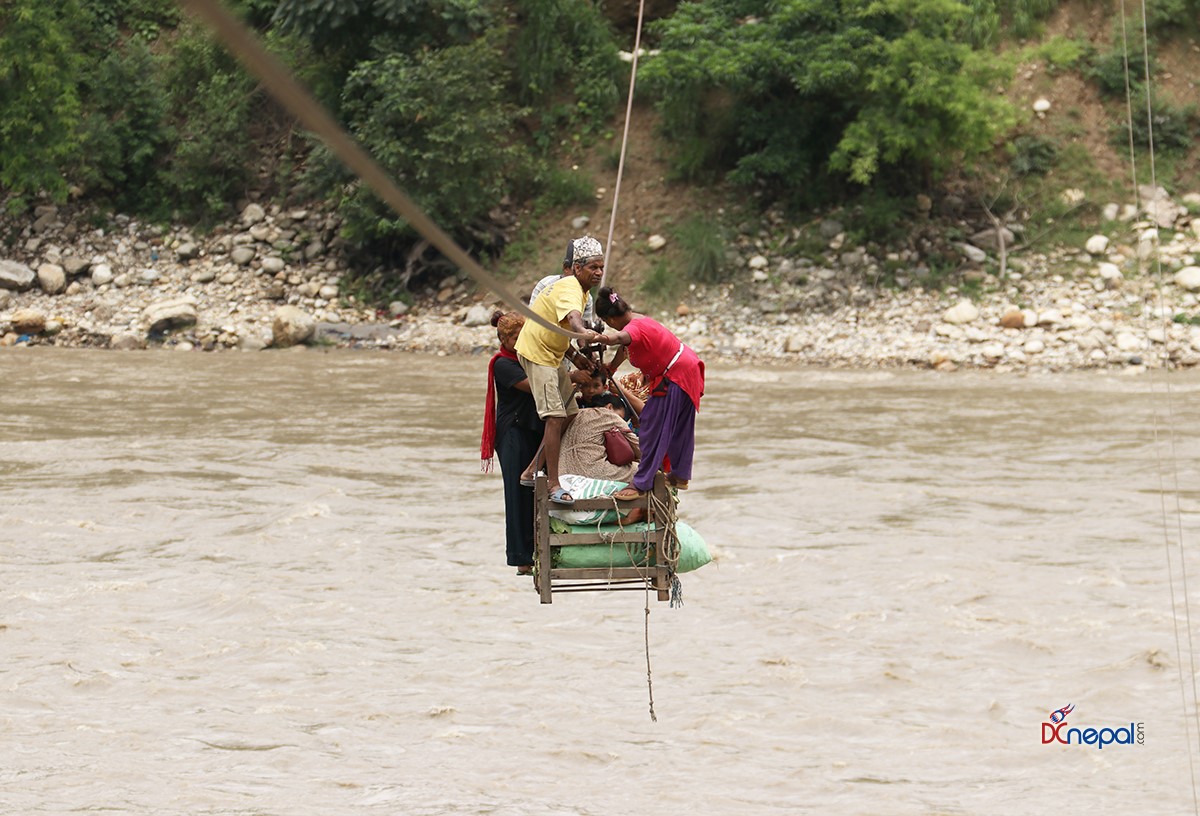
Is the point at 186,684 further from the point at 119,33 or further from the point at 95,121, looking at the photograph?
the point at 119,33

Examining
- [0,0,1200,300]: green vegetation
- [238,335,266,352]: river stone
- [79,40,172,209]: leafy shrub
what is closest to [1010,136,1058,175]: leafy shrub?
[0,0,1200,300]: green vegetation

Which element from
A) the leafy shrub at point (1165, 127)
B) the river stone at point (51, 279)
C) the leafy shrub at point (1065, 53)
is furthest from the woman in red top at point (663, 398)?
the river stone at point (51, 279)

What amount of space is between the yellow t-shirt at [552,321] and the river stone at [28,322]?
1817cm

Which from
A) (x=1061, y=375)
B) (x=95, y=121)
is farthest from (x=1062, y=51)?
(x=95, y=121)

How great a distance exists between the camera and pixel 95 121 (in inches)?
979

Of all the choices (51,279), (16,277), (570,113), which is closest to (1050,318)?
(570,113)

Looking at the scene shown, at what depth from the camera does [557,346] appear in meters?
5.89

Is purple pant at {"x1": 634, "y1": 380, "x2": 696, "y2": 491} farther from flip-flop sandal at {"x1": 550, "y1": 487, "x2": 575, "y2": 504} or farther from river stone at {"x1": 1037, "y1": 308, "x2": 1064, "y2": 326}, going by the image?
river stone at {"x1": 1037, "y1": 308, "x2": 1064, "y2": 326}

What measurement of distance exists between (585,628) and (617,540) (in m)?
5.07

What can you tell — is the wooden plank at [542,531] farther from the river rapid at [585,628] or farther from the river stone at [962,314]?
the river stone at [962,314]

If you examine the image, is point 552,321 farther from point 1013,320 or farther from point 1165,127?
point 1165,127

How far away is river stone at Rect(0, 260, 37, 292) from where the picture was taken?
23797mm

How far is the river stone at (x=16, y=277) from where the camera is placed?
23797mm

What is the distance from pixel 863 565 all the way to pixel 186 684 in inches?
213
